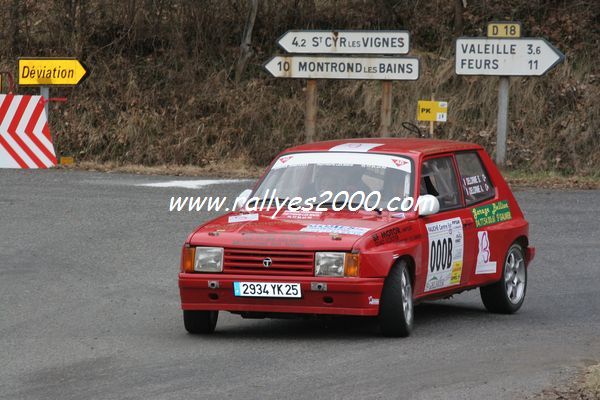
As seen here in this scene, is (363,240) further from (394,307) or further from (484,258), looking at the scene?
(484,258)

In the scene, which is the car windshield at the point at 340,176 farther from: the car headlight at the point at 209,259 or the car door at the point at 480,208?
the car headlight at the point at 209,259

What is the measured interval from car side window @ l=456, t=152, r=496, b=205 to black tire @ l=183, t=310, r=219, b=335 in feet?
8.61

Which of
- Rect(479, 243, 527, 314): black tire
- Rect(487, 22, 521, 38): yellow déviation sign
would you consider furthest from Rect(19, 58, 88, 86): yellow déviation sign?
Rect(479, 243, 527, 314): black tire

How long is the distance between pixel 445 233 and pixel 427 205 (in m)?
0.46

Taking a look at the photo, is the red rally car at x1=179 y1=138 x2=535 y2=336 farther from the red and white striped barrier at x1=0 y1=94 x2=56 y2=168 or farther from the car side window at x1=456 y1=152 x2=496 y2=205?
the red and white striped barrier at x1=0 y1=94 x2=56 y2=168

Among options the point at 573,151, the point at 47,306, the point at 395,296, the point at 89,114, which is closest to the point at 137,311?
the point at 47,306

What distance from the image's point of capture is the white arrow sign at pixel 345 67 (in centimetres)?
2520

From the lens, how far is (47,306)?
11.9 m

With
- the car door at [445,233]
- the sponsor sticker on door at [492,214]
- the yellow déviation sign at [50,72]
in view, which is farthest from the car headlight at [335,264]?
the yellow déviation sign at [50,72]

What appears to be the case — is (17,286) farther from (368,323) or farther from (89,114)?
(89,114)

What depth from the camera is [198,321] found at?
10398 mm

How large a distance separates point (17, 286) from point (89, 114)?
56.0ft

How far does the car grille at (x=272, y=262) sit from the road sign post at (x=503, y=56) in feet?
50.7

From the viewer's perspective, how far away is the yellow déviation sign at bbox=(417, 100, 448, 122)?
2506cm
